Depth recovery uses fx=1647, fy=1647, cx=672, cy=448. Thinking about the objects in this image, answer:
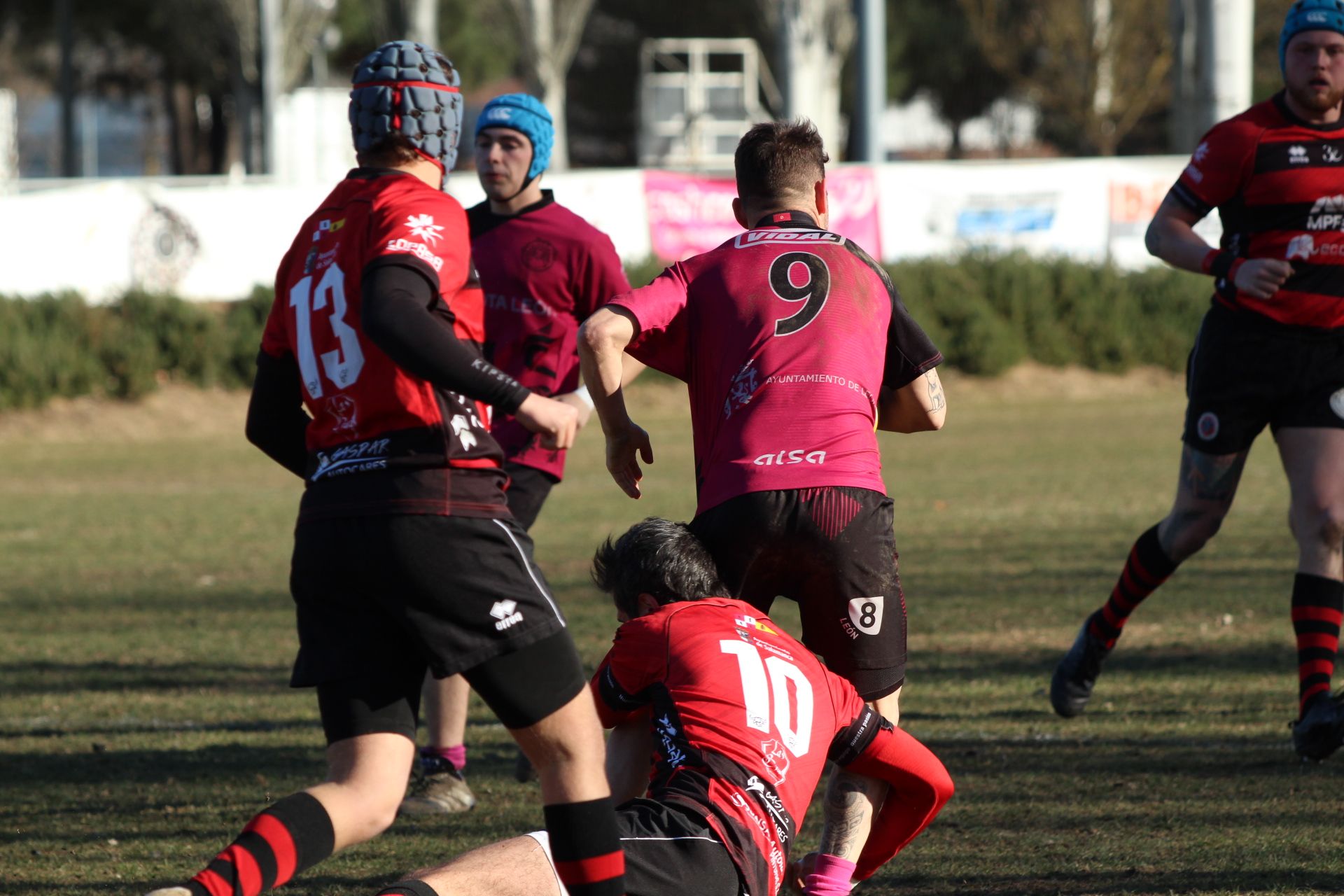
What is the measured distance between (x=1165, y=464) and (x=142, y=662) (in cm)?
1017

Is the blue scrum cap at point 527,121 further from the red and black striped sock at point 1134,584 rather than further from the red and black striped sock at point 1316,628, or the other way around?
the red and black striped sock at point 1316,628

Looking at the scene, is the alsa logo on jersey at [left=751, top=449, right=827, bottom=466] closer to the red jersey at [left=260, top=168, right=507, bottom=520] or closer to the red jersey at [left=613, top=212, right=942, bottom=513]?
the red jersey at [left=613, top=212, right=942, bottom=513]

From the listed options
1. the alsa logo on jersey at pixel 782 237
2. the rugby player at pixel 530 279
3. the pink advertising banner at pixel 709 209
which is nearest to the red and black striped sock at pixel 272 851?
the alsa logo on jersey at pixel 782 237

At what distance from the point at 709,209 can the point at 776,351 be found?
721 inches

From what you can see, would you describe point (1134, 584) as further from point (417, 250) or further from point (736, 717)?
point (417, 250)

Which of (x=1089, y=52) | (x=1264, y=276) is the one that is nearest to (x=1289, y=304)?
(x=1264, y=276)

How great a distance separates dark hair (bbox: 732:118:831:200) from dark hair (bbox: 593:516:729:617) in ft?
2.87

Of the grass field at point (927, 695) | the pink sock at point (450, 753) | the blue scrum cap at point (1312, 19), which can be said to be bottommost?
the grass field at point (927, 695)

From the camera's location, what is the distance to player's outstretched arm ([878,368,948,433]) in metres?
4.14

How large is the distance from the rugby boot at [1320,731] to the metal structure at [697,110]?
3362 cm

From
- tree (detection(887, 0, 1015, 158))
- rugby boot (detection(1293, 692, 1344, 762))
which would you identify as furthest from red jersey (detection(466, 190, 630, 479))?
tree (detection(887, 0, 1015, 158))

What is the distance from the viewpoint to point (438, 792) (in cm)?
514

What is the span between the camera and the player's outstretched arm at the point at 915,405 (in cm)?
414

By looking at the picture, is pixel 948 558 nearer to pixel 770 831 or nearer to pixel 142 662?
pixel 142 662
